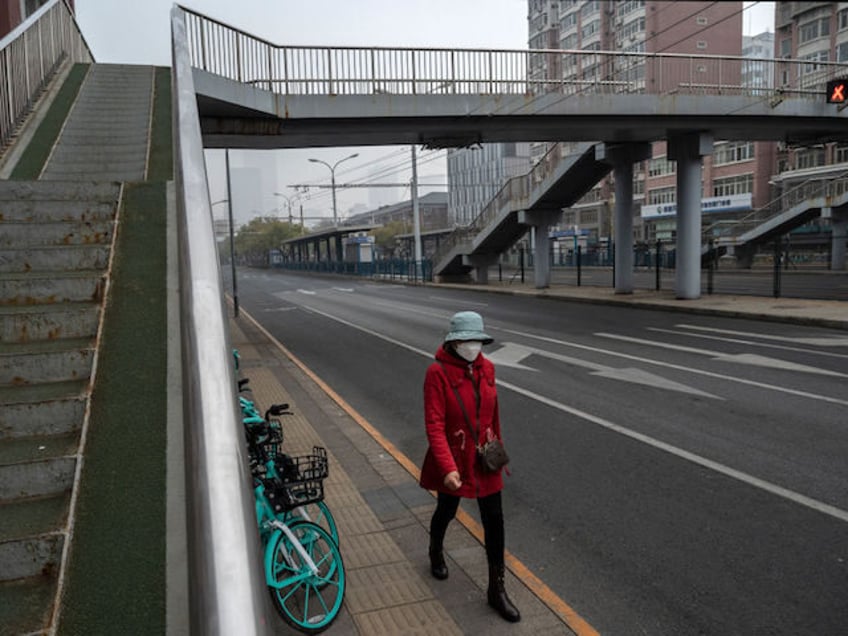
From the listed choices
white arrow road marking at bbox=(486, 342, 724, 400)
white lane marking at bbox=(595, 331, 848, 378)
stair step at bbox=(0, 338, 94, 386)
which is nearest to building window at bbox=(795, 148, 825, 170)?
white lane marking at bbox=(595, 331, 848, 378)

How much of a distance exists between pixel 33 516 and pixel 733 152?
218 feet

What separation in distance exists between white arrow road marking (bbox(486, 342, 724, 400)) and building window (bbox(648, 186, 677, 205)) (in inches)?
2321

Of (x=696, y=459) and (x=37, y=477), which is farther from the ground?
(x=37, y=477)

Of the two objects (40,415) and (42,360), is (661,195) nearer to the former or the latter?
(42,360)

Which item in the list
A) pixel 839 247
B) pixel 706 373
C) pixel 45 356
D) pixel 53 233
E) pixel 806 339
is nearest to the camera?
pixel 45 356

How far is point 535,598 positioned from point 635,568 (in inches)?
33.2

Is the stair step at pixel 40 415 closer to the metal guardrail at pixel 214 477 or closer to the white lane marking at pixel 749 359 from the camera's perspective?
the metal guardrail at pixel 214 477

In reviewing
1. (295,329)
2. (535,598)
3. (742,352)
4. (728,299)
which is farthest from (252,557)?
(728,299)

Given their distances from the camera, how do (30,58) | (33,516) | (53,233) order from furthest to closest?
(30,58) < (53,233) < (33,516)

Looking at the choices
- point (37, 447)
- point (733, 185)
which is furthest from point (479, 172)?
point (37, 447)

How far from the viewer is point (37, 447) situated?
352cm

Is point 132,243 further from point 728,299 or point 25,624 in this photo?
point 728,299

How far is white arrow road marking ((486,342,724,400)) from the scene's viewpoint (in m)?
9.60

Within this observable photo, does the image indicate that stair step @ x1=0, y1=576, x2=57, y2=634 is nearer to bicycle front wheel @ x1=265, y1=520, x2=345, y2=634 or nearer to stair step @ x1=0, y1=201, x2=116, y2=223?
bicycle front wheel @ x1=265, y1=520, x2=345, y2=634
